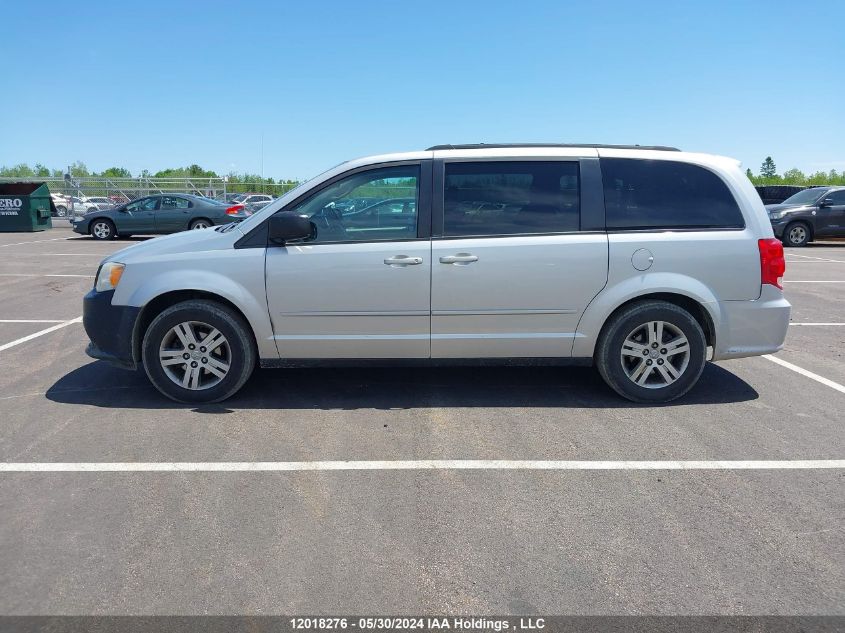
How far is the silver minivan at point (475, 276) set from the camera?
4.96m

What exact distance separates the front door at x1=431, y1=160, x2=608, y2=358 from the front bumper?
7.47 feet

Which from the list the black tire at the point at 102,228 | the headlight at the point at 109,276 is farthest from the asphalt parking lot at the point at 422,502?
the black tire at the point at 102,228

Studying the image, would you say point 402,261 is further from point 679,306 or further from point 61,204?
point 61,204

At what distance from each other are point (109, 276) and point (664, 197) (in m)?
4.24

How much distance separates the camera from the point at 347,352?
16.8 feet

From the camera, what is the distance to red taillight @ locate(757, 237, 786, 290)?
5008mm

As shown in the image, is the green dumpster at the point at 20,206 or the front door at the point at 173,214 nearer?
the front door at the point at 173,214

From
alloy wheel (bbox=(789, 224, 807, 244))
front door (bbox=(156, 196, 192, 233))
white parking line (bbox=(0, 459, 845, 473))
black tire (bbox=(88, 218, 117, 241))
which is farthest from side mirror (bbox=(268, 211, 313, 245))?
alloy wheel (bbox=(789, 224, 807, 244))

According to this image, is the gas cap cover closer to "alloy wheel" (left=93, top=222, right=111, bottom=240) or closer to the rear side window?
the rear side window

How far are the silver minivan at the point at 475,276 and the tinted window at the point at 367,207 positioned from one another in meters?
0.01

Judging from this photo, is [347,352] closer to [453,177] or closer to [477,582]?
[453,177]

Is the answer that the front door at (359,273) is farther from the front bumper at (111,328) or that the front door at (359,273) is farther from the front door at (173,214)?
the front door at (173,214)

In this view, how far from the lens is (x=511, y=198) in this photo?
504 centimetres

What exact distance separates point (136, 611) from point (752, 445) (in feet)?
12.0
